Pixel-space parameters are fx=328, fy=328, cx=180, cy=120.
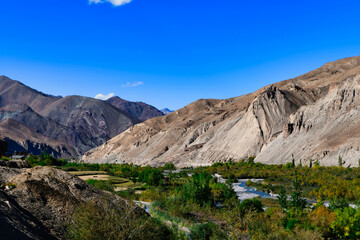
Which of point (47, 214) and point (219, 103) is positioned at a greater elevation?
point (219, 103)

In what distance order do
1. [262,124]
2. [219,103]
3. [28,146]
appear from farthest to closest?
[28,146] < [219,103] < [262,124]

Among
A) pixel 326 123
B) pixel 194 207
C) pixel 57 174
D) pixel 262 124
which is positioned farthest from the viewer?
pixel 262 124

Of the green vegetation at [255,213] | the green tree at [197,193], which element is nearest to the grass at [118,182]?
the green vegetation at [255,213]

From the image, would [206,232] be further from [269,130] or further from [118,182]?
[269,130]

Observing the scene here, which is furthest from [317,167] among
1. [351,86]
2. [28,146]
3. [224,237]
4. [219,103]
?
[28,146]

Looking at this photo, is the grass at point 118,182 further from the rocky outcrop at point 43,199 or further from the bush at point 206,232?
the rocky outcrop at point 43,199

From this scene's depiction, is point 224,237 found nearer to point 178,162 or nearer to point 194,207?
point 194,207

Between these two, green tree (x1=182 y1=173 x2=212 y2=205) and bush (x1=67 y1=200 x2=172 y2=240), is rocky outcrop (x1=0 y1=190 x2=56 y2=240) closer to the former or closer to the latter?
bush (x1=67 y1=200 x2=172 y2=240)

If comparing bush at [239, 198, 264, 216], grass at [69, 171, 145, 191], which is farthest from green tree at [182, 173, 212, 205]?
grass at [69, 171, 145, 191]
